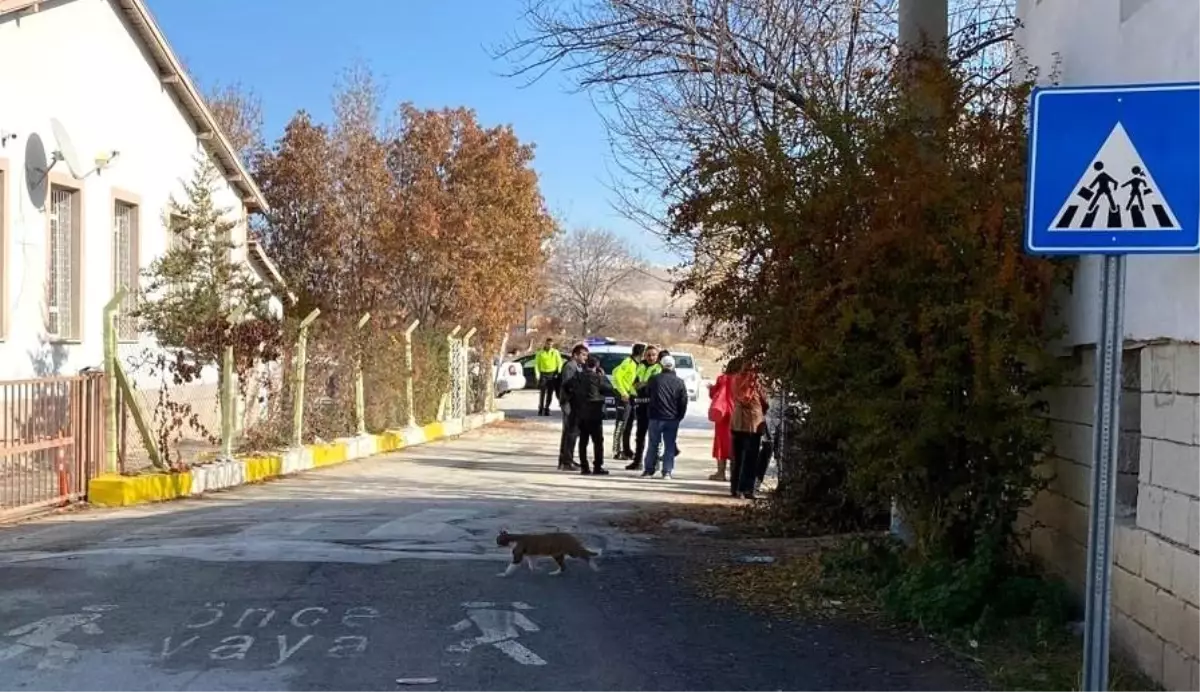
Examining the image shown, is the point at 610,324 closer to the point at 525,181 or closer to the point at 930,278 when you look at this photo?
the point at 525,181

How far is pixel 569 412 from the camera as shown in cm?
1770

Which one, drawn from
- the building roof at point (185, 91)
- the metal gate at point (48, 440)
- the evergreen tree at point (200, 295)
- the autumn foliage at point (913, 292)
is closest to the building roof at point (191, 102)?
the building roof at point (185, 91)

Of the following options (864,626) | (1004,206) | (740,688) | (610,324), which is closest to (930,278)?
(1004,206)

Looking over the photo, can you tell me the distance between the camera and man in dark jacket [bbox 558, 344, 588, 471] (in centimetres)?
1758

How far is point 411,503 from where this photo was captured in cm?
1265

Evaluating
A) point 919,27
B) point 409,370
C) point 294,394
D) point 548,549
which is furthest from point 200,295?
point 919,27

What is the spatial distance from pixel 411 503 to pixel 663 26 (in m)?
5.57

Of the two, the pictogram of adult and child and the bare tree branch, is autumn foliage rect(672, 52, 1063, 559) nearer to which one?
the pictogram of adult and child

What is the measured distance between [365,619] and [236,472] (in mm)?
7986

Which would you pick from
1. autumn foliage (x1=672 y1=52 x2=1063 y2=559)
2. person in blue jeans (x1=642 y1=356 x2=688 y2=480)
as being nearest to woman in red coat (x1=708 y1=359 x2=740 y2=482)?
person in blue jeans (x1=642 y1=356 x2=688 y2=480)

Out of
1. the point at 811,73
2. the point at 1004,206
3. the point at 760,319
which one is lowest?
the point at 760,319

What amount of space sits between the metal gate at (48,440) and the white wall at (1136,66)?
9037 millimetres

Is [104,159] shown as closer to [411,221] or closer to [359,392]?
[359,392]

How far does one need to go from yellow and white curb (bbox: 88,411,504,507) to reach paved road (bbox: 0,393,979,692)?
1.06 metres
